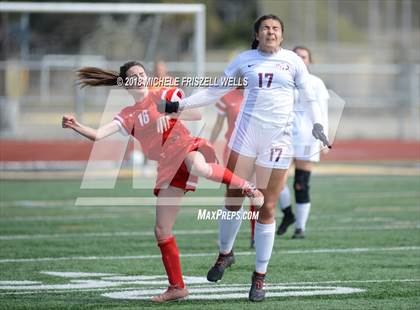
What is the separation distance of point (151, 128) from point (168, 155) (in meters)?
0.26

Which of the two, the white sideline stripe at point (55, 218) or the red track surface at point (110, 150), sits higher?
the white sideline stripe at point (55, 218)

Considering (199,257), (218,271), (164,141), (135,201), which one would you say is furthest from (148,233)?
(164,141)

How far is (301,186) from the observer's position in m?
11.6

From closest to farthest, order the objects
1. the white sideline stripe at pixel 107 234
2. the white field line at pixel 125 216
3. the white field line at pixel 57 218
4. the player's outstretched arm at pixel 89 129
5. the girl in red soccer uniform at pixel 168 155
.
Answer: the player's outstretched arm at pixel 89 129
the girl in red soccer uniform at pixel 168 155
the white sideline stripe at pixel 107 234
the white field line at pixel 125 216
the white field line at pixel 57 218

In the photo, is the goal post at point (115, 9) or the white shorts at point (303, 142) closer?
the white shorts at point (303, 142)

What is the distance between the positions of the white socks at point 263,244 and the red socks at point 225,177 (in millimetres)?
441

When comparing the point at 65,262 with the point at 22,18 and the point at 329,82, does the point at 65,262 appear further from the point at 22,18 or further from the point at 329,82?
the point at 22,18

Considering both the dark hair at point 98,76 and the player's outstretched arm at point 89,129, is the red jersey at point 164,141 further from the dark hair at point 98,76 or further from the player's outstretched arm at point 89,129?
the dark hair at point 98,76

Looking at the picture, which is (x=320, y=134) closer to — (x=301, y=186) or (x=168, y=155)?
(x=168, y=155)

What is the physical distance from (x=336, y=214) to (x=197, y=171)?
21.5 feet

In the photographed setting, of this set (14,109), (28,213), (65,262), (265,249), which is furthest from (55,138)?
(265,249)

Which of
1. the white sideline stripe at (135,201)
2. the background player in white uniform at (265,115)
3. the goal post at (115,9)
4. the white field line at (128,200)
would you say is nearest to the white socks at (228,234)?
the background player in white uniform at (265,115)

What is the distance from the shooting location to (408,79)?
2744 cm

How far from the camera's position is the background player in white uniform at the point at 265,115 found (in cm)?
775
